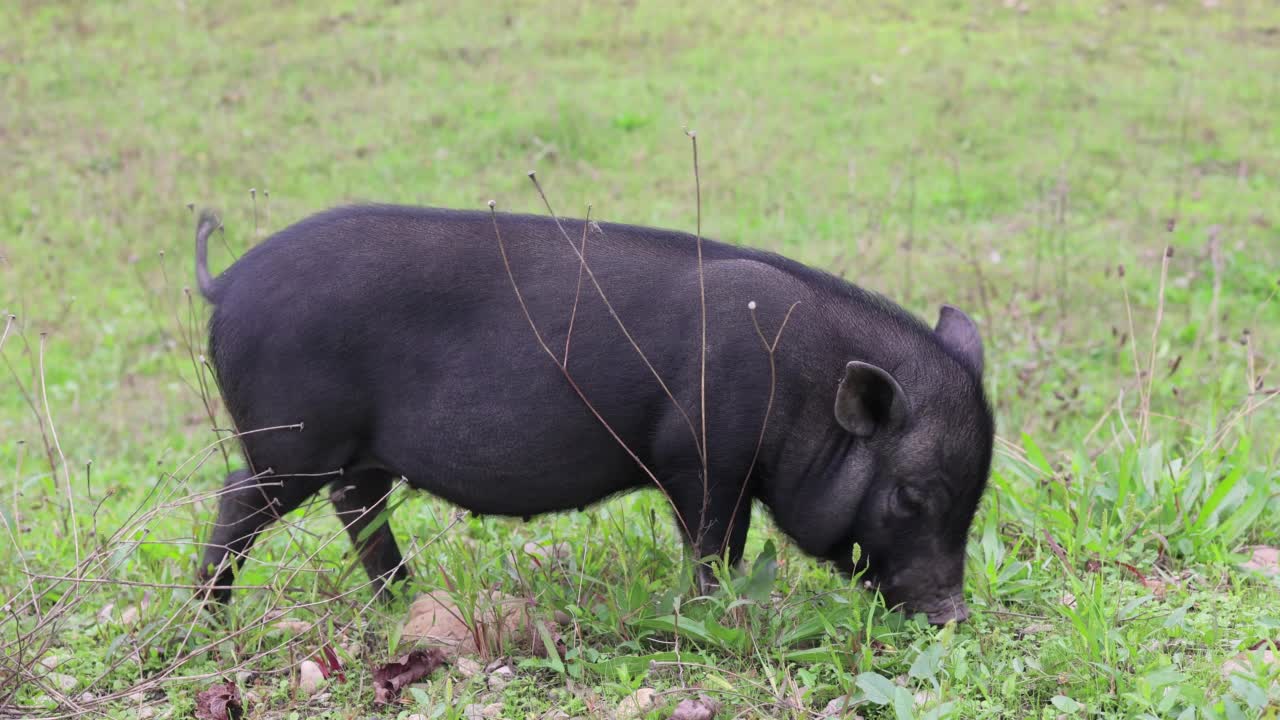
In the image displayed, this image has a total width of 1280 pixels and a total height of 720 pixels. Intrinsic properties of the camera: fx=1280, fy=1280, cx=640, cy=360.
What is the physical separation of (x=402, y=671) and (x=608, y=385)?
0.95 meters

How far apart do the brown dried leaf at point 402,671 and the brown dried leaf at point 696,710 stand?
0.74m

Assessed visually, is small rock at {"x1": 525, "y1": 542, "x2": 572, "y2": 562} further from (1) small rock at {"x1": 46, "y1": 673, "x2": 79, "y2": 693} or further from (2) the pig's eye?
(1) small rock at {"x1": 46, "y1": 673, "x2": 79, "y2": 693}

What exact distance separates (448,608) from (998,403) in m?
3.18

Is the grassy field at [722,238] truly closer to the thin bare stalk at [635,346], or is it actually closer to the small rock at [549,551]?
the small rock at [549,551]

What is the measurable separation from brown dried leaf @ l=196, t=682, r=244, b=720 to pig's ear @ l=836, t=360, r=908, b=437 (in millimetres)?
1755

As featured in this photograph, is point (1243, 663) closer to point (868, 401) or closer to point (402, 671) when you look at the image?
point (868, 401)

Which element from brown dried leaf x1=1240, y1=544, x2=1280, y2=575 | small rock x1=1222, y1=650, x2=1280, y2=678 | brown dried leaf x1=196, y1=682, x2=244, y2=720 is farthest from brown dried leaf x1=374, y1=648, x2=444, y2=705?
brown dried leaf x1=1240, y1=544, x2=1280, y2=575

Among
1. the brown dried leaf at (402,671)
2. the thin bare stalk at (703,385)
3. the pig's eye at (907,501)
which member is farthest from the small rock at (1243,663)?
the brown dried leaf at (402,671)

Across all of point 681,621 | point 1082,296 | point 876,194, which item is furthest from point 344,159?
point 681,621

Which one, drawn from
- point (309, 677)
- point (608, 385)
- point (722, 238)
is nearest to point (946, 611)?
point (608, 385)

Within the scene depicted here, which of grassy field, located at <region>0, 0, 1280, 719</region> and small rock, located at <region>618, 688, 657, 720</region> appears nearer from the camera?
small rock, located at <region>618, 688, 657, 720</region>

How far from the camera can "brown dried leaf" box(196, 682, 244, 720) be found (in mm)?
3320

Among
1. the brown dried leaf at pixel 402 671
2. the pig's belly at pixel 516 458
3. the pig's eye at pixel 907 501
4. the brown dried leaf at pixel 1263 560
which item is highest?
the pig's belly at pixel 516 458

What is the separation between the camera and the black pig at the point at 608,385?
11.2ft
